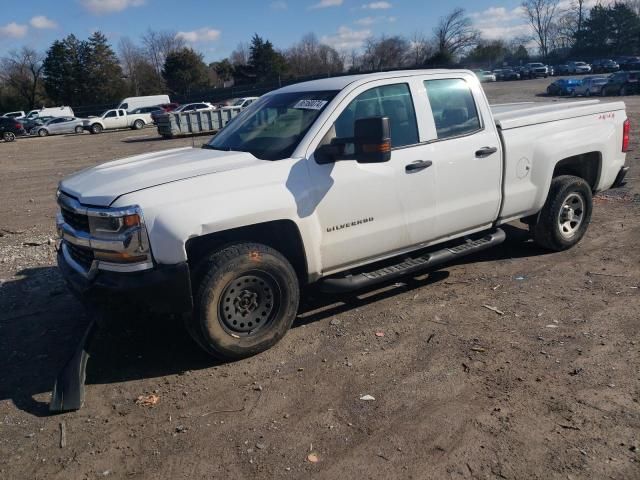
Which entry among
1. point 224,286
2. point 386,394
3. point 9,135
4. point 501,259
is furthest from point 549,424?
point 9,135

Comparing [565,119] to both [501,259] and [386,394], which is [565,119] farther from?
[386,394]

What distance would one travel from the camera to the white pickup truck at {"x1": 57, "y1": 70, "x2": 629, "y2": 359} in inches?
150

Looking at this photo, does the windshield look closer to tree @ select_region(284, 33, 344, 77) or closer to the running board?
the running board

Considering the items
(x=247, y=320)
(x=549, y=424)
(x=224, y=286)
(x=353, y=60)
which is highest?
(x=353, y=60)

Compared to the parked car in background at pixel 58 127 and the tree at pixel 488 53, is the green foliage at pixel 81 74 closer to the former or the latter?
the parked car in background at pixel 58 127

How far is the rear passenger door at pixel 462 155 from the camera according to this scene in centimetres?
505

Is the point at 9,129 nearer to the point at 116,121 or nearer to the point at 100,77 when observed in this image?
the point at 116,121

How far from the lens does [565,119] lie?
6016mm

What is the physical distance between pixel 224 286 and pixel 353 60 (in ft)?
294

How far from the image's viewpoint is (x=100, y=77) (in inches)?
2749

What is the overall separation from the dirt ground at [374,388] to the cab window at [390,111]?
60.8 inches

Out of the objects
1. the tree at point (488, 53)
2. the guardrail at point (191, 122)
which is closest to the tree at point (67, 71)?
the guardrail at point (191, 122)

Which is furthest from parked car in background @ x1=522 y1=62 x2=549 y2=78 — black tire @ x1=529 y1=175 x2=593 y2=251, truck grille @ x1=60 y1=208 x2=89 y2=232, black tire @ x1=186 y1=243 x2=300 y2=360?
truck grille @ x1=60 y1=208 x2=89 y2=232

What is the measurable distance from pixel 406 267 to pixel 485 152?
136 cm
